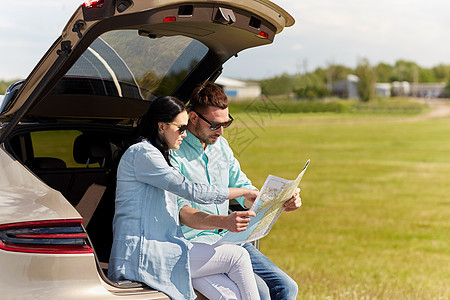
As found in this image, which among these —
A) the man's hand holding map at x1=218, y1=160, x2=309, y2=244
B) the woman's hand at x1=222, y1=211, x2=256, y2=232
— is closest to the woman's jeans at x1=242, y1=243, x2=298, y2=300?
the man's hand holding map at x1=218, y1=160, x2=309, y2=244

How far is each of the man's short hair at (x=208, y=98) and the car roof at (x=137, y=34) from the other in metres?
0.34

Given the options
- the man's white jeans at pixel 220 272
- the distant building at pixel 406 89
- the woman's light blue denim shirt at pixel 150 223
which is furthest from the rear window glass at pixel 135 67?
the distant building at pixel 406 89

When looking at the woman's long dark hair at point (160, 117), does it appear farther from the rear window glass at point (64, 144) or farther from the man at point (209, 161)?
the rear window glass at point (64, 144)

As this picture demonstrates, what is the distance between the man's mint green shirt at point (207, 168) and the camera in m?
3.38

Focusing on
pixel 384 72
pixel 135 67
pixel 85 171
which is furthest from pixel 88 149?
pixel 384 72

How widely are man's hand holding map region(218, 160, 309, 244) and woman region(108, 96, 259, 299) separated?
0.28ft

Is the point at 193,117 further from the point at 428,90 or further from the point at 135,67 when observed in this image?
the point at 428,90

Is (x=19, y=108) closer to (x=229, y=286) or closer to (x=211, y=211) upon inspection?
(x=211, y=211)

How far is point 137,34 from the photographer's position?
11.9 ft

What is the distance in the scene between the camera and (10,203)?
110 inches

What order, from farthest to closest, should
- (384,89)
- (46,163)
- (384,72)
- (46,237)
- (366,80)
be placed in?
1. (384,72)
2. (384,89)
3. (366,80)
4. (46,163)
5. (46,237)

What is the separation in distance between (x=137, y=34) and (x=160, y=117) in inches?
27.0

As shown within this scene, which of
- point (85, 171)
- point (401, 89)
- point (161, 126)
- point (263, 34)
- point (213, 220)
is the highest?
point (263, 34)

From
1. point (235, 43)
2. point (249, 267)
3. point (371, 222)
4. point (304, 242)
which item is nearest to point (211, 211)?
point (249, 267)
